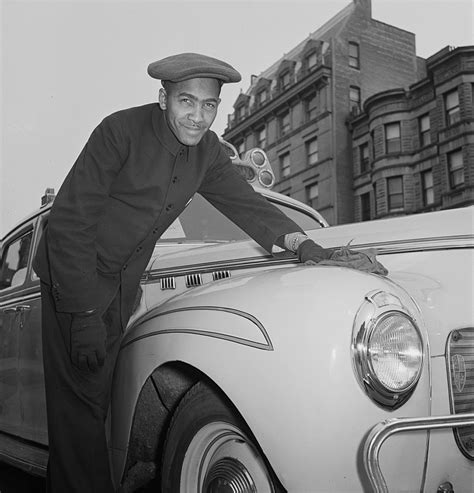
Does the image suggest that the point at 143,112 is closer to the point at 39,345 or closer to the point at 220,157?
the point at 220,157

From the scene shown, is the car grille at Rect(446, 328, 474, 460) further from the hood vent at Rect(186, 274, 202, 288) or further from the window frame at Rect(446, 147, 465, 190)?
the window frame at Rect(446, 147, 465, 190)

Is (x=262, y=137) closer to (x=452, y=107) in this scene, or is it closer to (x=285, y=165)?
(x=285, y=165)

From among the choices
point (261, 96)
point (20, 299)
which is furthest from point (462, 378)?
point (261, 96)

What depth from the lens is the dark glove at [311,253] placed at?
2.57m

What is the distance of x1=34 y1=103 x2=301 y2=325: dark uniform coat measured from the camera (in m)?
2.31

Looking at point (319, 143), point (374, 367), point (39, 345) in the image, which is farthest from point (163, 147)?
point (319, 143)

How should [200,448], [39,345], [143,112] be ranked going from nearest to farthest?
1. [200,448]
2. [143,112]
3. [39,345]

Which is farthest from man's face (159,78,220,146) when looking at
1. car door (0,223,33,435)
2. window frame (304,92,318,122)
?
window frame (304,92,318,122)

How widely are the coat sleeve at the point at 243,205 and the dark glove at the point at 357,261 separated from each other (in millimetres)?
444

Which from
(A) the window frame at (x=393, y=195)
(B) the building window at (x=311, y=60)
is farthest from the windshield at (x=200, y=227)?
(B) the building window at (x=311, y=60)

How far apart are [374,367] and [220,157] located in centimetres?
137

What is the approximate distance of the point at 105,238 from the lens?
252 centimetres

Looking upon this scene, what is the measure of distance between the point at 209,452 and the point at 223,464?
0.29 feet

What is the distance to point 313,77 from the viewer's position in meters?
28.1
